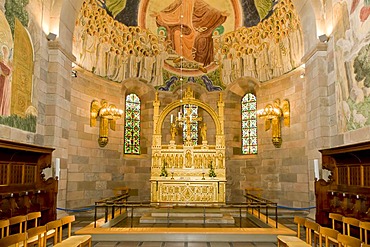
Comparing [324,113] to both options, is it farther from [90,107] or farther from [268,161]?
[90,107]

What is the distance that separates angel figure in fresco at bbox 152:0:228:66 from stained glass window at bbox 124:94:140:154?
3.31 meters

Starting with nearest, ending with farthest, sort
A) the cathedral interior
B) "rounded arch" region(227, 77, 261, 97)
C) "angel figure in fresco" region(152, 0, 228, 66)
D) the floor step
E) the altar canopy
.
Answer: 1. the cathedral interior
2. the floor step
3. the altar canopy
4. "rounded arch" region(227, 77, 261, 97)
5. "angel figure in fresco" region(152, 0, 228, 66)

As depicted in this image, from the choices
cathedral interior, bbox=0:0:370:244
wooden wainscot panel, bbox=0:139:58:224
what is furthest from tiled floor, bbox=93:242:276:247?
cathedral interior, bbox=0:0:370:244

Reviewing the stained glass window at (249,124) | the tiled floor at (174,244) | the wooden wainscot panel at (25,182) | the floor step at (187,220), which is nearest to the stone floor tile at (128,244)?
the tiled floor at (174,244)

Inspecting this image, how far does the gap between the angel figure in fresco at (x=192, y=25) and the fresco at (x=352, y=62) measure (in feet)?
26.6

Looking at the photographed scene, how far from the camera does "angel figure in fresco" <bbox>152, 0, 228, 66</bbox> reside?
1803 cm

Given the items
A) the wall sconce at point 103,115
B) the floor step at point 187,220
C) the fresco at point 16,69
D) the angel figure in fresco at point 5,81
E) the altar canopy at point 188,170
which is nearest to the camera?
the angel figure in fresco at point 5,81

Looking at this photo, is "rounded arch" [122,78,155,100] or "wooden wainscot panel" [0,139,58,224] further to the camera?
"rounded arch" [122,78,155,100]

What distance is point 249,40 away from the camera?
56.4 ft

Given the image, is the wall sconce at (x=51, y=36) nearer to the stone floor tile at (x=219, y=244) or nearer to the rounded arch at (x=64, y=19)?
the rounded arch at (x=64, y=19)

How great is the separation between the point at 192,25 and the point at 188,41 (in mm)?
788

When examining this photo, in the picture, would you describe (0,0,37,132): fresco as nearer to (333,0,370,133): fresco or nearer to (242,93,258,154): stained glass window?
(333,0,370,133): fresco

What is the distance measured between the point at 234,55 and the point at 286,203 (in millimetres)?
7190

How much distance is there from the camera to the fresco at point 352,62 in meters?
8.93
